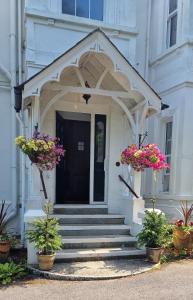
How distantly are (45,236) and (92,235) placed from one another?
1510 mm

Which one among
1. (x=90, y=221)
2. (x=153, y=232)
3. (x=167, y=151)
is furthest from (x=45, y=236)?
(x=167, y=151)

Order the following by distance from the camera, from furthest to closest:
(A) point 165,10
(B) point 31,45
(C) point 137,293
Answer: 1. (A) point 165,10
2. (B) point 31,45
3. (C) point 137,293

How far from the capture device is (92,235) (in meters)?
6.04

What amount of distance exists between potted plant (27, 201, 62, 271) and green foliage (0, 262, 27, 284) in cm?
31

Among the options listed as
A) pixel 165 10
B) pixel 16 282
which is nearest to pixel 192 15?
pixel 165 10

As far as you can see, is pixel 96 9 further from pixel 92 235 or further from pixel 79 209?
pixel 92 235

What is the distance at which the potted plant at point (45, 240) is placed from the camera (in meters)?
4.72

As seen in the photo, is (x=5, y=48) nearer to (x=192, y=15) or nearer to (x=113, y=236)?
(x=192, y=15)

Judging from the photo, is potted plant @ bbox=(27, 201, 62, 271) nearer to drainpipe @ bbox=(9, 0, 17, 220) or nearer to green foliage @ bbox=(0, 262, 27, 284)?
green foliage @ bbox=(0, 262, 27, 284)

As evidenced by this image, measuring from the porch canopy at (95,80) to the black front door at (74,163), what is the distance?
3.39 feet

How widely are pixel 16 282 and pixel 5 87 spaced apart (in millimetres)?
4564

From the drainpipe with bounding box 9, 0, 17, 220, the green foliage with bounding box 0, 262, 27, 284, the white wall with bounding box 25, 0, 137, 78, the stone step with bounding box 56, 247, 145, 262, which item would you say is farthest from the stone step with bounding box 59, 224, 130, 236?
the white wall with bounding box 25, 0, 137, 78

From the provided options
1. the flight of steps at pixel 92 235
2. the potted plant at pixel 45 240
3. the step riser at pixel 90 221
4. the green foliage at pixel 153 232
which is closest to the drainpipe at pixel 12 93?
the flight of steps at pixel 92 235

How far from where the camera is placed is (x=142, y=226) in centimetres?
572
